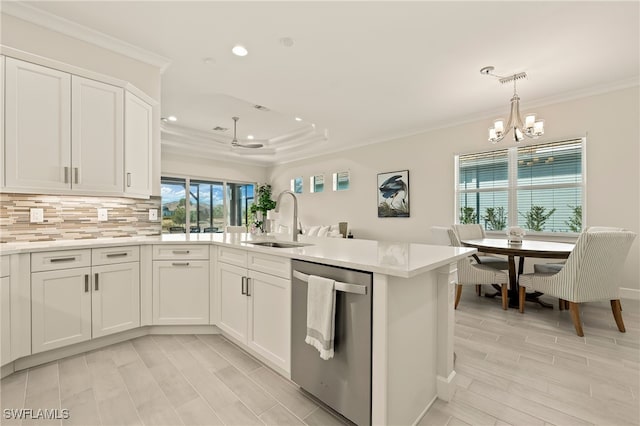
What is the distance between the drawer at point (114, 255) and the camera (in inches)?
90.4

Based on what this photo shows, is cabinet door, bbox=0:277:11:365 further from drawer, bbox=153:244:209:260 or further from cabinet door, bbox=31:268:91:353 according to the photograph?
drawer, bbox=153:244:209:260

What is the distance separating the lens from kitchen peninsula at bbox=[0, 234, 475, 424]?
130cm

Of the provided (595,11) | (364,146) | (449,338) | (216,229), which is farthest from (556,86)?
(216,229)

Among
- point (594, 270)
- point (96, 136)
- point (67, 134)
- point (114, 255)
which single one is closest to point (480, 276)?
point (594, 270)

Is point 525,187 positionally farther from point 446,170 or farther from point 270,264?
point 270,264

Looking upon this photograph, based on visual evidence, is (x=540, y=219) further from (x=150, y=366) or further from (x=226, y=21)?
(x=150, y=366)

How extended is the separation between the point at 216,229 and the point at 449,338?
698cm

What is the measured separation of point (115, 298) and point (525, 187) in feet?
17.6

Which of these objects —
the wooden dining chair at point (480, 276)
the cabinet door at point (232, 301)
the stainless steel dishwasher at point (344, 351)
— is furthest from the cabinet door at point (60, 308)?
the wooden dining chair at point (480, 276)

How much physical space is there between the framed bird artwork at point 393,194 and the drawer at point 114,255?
14.7 ft

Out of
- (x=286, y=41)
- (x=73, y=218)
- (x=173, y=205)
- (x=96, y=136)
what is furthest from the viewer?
(x=173, y=205)

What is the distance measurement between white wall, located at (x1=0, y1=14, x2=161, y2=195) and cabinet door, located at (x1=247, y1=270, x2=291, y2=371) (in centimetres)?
190

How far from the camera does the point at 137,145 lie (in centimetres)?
282

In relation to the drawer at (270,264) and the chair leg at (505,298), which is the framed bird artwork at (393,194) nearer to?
the chair leg at (505,298)
